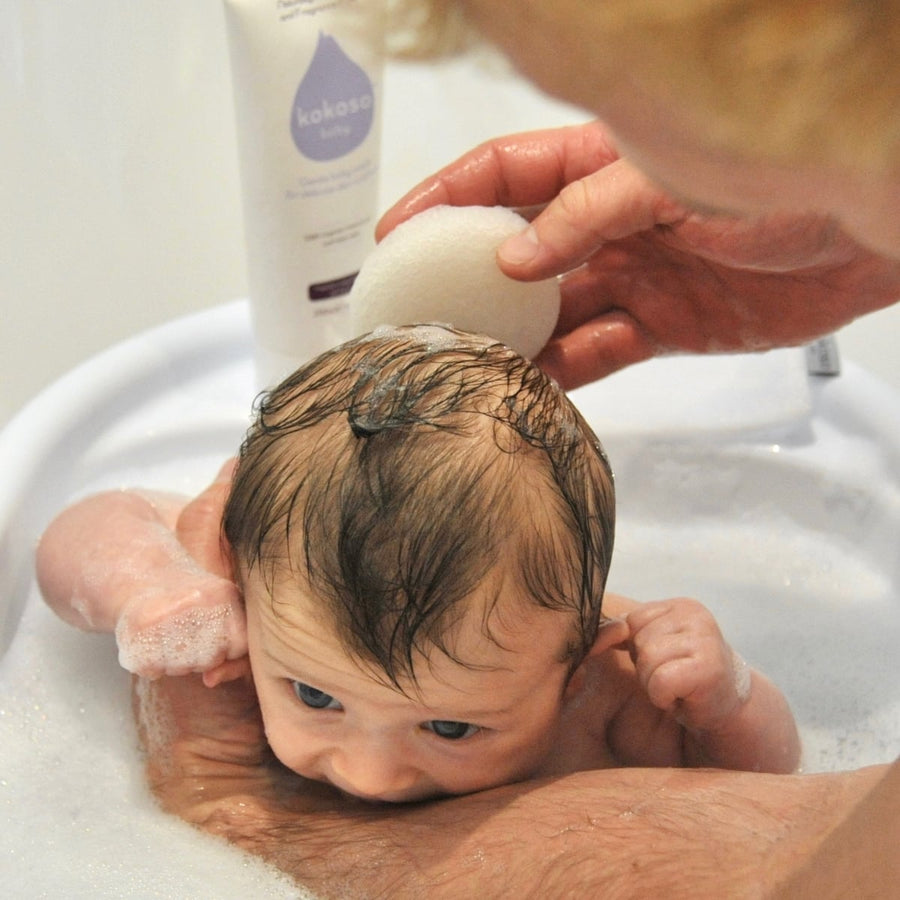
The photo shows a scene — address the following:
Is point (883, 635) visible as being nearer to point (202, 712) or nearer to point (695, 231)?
point (695, 231)

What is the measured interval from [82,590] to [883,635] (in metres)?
0.70

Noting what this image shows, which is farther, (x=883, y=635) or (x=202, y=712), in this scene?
(x=883, y=635)

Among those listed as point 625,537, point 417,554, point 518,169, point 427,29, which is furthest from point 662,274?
point 427,29

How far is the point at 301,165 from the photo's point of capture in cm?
114

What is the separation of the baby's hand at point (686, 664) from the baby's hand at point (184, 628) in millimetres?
276

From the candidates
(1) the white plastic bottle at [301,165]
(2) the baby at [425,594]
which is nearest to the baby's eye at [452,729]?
(2) the baby at [425,594]

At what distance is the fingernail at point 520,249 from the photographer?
0.86 m

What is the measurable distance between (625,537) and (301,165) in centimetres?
47

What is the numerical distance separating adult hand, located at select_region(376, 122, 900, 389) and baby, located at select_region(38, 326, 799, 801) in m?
0.23

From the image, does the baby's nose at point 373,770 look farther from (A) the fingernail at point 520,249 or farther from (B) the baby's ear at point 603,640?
(A) the fingernail at point 520,249

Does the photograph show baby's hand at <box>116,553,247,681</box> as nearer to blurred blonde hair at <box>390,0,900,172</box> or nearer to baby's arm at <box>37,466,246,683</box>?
baby's arm at <box>37,466,246,683</box>

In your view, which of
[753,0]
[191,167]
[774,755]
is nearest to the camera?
[753,0]

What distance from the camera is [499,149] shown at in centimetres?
103

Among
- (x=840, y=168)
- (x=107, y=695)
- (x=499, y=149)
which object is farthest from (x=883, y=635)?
(x=840, y=168)
